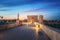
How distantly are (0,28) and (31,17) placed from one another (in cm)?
14999

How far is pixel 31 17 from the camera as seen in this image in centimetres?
18962

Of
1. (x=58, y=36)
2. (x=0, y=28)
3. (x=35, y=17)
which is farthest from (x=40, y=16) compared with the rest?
(x=58, y=36)

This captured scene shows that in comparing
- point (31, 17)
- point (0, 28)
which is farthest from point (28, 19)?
point (0, 28)

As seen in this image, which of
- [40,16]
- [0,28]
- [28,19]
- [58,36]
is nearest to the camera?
[58,36]

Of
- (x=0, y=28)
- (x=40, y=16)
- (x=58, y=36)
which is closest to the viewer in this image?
(x=58, y=36)

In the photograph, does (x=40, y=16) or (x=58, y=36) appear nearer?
(x=58, y=36)

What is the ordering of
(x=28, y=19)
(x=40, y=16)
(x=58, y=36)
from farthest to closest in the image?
(x=28, y=19) < (x=40, y=16) < (x=58, y=36)

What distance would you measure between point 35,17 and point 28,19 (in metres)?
7.67

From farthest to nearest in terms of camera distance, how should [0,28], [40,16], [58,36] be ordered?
[40,16] < [0,28] < [58,36]

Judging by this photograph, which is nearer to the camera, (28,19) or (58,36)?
(58,36)

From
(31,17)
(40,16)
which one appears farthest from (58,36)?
(31,17)

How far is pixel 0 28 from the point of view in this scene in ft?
131

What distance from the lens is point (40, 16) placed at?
567 ft

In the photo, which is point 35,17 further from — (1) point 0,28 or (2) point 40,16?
(1) point 0,28
